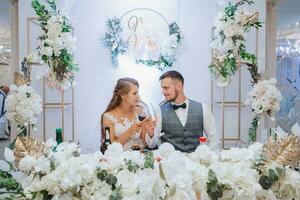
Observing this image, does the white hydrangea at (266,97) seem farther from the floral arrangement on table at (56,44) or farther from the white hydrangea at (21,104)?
the white hydrangea at (21,104)

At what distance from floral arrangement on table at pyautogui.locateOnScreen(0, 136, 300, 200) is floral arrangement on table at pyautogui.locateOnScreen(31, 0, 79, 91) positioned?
1.25 meters

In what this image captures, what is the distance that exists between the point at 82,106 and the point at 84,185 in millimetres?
2108

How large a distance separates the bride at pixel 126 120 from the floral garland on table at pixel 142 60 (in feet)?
2.26

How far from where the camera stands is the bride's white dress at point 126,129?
2.09 m

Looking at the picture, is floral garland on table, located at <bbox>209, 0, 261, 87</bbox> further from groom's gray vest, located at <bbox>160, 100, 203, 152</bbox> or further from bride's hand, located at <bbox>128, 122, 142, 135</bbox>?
bride's hand, located at <bbox>128, 122, 142, 135</bbox>

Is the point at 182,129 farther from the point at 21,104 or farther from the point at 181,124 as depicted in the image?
the point at 21,104

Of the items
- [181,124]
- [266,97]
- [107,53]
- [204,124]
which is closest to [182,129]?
[181,124]

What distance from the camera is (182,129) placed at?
87.3 inches

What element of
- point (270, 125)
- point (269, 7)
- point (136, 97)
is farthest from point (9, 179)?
point (269, 7)

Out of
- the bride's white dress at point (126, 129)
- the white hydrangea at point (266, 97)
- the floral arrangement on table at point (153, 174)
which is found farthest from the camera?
the white hydrangea at point (266, 97)

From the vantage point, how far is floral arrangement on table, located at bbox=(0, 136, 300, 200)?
1.02 metres

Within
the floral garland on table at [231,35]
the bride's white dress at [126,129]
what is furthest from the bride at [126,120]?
the floral garland on table at [231,35]

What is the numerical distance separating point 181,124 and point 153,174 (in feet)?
3.99

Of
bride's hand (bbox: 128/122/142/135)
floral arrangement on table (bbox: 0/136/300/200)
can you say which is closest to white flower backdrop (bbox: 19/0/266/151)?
bride's hand (bbox: 128/122/142/135)
